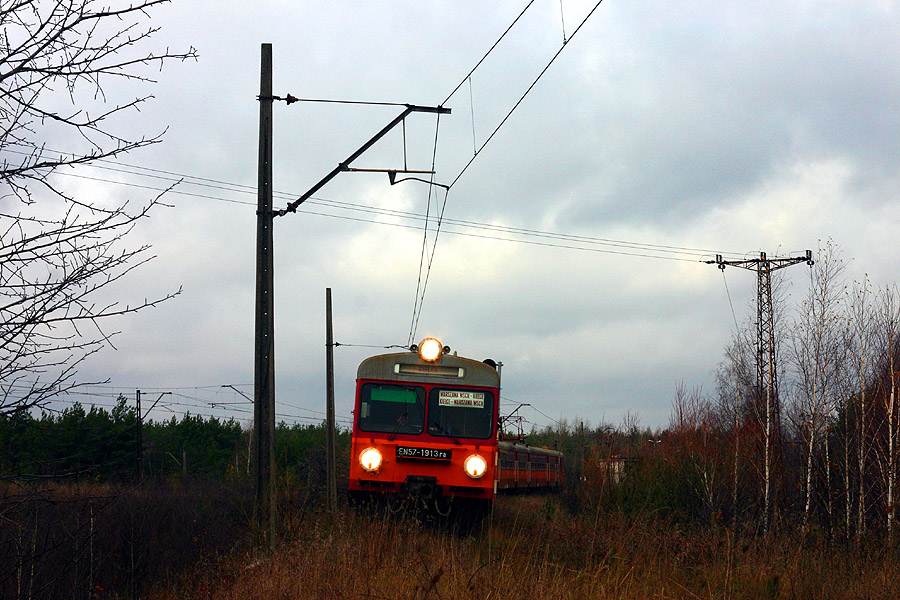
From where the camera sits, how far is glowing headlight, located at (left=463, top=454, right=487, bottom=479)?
11.6 meters

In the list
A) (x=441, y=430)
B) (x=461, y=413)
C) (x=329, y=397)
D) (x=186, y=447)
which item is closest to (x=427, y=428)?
(x=441, y=430)

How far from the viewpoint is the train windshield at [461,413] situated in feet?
39.1

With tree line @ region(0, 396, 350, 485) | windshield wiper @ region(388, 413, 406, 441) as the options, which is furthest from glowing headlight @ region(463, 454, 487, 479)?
tree line @ region(0, 396, 350, 485)

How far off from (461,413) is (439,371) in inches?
27.0

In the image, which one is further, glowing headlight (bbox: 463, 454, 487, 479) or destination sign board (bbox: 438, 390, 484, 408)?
destination sign board (bbox: 438, 390, 484, 408)

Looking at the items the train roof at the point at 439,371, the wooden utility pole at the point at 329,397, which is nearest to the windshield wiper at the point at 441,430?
the train roof at the point at 439,371

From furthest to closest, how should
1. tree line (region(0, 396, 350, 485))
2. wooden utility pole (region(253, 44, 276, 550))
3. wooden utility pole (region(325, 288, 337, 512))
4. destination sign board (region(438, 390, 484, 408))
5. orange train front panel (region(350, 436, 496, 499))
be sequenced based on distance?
tree line (region(0, 396, 350, 485)), wooden utility pole (region(325, 288, 337, 512)), destination sign board (region(438, 390, 484, 408)), orange train front panel (region(350, 436, 496, 499)), wooden utility pole (region(253, 44, 276, 550))

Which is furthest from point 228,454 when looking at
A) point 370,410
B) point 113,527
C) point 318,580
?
point 318,580

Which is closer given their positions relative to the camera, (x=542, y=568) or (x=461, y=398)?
(x=542, y=568)

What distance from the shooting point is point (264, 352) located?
10.0 metres

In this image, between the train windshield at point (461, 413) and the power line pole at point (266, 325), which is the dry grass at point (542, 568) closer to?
the power line pole at point (266, 325)

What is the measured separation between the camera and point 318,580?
273 inches

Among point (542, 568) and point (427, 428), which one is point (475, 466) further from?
point (542, 568)

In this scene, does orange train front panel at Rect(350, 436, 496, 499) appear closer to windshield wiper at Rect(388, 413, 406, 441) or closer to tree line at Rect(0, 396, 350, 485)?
windshield wiper at Rect(388, 413, 406, 441)
